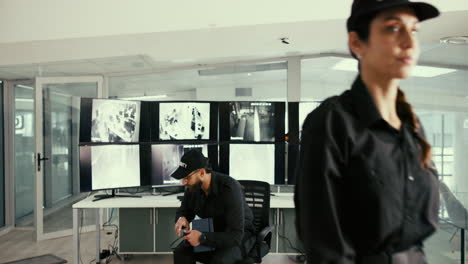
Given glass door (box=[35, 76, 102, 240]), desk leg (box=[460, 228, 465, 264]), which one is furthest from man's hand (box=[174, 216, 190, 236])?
glass door (box=[35, 76, 102, 240])

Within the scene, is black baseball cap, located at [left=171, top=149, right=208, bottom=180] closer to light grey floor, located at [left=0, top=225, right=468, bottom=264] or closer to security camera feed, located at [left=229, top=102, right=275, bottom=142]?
security camera feed, located at [left=229, top=102, right=275, bottom=142]

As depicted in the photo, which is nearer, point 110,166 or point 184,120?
point 110,166

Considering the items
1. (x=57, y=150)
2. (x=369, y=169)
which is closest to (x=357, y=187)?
(x=369, y=169)

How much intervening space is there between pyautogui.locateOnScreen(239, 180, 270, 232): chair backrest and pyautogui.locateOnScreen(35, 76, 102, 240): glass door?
289 centimetres

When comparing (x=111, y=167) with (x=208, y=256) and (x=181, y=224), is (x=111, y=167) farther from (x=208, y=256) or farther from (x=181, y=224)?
(x=208, y=256)

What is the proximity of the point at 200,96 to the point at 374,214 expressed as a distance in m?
4.47

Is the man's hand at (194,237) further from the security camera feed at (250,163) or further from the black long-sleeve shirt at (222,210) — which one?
the security camera feed at (250,163)

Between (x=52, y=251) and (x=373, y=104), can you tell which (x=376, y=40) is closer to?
(x=373, y=104)

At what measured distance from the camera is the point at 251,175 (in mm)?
4117

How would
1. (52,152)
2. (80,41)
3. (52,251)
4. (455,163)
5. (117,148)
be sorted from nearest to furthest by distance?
(80,41), (455,163), (117,148), (52,251), (52,152)

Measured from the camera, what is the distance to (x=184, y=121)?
162 inches

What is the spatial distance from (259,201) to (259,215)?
11 centimetres

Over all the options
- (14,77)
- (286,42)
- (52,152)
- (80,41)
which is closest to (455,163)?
(286,42)

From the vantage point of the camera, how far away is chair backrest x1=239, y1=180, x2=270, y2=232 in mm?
3029
